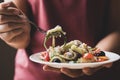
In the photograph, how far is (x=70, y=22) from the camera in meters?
0.92

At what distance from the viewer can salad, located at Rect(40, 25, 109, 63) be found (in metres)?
0.78

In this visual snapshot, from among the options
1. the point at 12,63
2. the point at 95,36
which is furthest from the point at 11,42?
the point at 12,63

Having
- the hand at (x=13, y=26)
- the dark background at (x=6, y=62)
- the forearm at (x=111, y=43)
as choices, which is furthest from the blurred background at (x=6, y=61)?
the forearm at (x=111, y=43)

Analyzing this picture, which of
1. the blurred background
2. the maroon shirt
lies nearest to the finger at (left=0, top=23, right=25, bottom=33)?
the maroon shirt

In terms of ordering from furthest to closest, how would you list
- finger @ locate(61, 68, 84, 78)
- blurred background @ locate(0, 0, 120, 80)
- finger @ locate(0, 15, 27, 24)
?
blurred background @ locate(0, 0, 120, 80) < finger @ locate(0, 15, 27, 24) < finger @ locate(61, 68, 84, 78)

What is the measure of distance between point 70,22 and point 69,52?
0.12m

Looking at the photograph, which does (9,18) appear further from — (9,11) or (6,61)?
(6,61)

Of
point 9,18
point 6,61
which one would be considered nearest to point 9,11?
point 9,18

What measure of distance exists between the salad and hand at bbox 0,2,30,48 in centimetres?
8

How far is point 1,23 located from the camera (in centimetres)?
85

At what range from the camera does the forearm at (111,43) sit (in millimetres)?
905

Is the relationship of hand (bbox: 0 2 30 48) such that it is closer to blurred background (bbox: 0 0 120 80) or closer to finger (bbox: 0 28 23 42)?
finger (bbox: 0 28 23 42)

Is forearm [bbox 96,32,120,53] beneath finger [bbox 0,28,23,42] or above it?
beneath

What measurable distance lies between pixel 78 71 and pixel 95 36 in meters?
0.19
